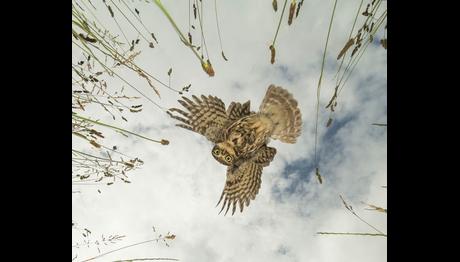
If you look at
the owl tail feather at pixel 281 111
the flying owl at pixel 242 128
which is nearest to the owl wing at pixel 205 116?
the flying owl at pixel 242 128

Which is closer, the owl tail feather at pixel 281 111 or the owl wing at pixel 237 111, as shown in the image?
the owl wing at pixel 237 111

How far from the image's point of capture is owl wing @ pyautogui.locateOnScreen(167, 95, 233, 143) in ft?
15.5

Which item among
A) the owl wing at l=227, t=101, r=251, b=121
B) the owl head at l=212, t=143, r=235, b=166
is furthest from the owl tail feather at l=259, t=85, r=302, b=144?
the owl head at l=212, t=143, r=235, b=166

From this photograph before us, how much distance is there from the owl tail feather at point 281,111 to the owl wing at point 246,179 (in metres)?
0.33

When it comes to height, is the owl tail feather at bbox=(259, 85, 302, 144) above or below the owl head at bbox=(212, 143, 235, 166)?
above

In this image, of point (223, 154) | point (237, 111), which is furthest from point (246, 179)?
point (237, 111)

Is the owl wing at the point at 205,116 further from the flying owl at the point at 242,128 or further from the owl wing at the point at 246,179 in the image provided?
the owl wing at the point at 246,179

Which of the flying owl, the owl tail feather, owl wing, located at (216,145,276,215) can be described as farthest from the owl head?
the owl tail feather

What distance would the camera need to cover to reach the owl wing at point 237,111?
15.2ft

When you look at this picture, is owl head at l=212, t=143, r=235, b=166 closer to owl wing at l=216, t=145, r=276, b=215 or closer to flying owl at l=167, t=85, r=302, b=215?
flying owl at l=167, t=85, r=302, b=215

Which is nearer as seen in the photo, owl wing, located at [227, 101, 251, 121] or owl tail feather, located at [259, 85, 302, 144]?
owl wing, located at [227, 101, 251, 121]
